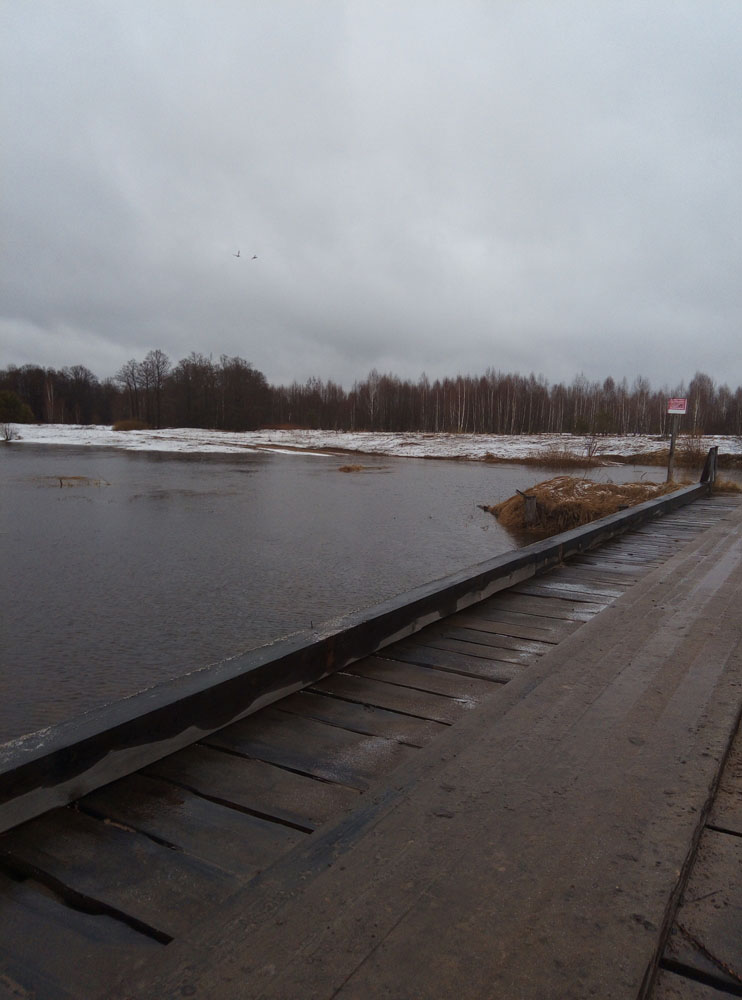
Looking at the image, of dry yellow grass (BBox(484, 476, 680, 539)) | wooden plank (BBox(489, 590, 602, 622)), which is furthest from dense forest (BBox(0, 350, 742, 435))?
wooden plank (BBox(489, 590, 602, 622))

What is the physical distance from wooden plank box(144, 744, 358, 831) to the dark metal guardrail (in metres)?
0.10

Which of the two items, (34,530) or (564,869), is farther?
(34,530)

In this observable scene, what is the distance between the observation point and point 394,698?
2.92 m

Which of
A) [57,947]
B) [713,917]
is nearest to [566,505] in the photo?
[713,917]

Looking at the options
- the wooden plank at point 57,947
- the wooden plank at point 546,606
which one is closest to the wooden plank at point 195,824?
the wooden plank at point 57,947

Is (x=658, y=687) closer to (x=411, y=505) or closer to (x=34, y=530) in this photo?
(x=34, y=530)

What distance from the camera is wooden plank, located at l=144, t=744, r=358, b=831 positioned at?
79.7 inches

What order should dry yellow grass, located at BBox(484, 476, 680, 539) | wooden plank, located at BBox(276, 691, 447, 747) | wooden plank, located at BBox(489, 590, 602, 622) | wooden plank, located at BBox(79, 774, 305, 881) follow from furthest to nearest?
dry yellow grass, located at BBox(484, 476, 680, 539), wooden plank, located at BBox(489, 590, 602, 622), wooden plank, located at BBox(276, 691, 447, 747), wooden plank, located at BBox(79, 774, 305, 881)

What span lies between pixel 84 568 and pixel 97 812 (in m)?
7.61

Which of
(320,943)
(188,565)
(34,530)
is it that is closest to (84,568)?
(188,565)

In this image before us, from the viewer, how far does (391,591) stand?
7918 mm

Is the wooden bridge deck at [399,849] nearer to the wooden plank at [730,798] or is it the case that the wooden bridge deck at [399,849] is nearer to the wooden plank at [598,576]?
the wooden plank at [730,798]

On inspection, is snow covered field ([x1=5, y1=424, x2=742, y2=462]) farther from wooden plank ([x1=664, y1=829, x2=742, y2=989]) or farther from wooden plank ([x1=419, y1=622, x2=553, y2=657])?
wooden plank ([x1=664, y1=829, x2=742, y2=989])

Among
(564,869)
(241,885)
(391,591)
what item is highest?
(564,869)
